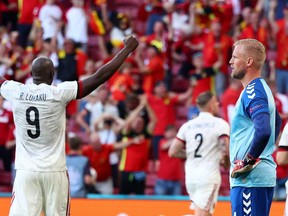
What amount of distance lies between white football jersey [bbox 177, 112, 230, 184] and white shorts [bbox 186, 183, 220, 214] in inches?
2.6

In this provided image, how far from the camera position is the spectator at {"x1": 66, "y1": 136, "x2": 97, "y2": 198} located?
537 inches

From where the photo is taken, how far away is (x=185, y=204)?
39.8ft

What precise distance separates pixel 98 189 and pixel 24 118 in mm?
7504

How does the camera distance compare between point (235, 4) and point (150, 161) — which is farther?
point (235, 4)

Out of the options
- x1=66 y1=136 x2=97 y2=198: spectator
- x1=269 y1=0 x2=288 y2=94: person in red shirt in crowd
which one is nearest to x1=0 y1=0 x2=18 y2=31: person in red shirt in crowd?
x1=269 y1=0 x2=288 y2=94: person in red shirt in crowd

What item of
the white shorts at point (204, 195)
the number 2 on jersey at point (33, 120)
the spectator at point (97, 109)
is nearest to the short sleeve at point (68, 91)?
the number 2 on jersey at point (33, 120)

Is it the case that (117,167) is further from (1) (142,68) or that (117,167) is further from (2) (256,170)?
(2) (256,170)

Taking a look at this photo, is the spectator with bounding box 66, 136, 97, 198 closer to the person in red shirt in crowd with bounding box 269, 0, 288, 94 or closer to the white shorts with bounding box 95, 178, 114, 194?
the white shorts with bounding box 95, 178, 114, 194

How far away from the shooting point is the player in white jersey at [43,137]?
27.3 ft

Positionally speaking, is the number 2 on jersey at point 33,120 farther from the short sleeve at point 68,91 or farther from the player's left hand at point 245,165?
the player's left hand at point 245,165

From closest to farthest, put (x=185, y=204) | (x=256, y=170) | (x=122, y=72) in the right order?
(x=256, y=170), (x=185, y=204), (x=122, y=72)

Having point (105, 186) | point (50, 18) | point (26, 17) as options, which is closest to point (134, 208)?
point (105, 186)

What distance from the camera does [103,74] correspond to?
8406 mm

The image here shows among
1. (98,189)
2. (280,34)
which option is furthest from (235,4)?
(98,189)
